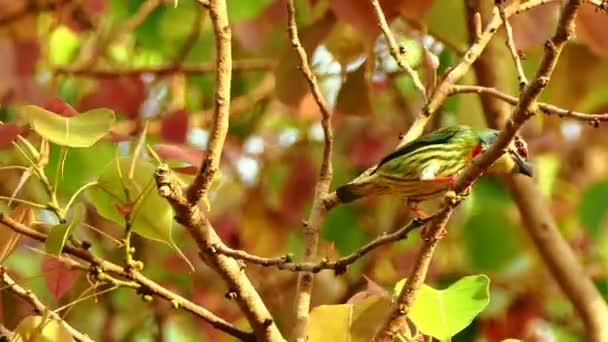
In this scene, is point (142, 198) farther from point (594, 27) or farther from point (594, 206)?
point (594, 206)

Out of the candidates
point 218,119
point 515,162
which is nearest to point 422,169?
point 515,162

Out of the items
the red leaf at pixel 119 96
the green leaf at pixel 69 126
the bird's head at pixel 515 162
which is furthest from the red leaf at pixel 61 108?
the red leaf at pixel 119 96

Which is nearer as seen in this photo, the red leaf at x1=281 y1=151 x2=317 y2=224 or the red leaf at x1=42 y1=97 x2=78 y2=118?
the red leaf at x1=42 y1=97 x2=78 y2=118

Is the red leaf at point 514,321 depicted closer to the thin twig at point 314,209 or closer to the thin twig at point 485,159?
the thin twig at point 314,209

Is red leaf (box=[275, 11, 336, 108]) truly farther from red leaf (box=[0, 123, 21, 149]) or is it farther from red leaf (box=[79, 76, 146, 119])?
red leaf (box=[79, 76, 146, 119])

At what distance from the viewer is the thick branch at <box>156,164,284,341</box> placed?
3.22ft

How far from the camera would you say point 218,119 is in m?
0.99

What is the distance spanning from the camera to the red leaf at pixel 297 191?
230 centimetres

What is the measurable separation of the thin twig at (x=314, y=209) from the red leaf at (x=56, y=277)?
0.71 feet

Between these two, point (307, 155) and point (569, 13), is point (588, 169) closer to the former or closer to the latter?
point (307, 155)

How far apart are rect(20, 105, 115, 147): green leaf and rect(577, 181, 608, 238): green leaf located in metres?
1.22

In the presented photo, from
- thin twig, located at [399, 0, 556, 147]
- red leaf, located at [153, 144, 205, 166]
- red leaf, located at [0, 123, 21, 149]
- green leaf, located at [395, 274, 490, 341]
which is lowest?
green leaf, located at [395, 274, 490, 341]

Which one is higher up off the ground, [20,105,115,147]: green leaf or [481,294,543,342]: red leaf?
[481,294,543,342]: red leaf

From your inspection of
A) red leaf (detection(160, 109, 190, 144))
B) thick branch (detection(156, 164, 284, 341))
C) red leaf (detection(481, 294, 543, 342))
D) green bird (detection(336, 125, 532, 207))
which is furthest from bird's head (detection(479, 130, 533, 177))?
red leaf (detection(481, 294, 543, 342))
